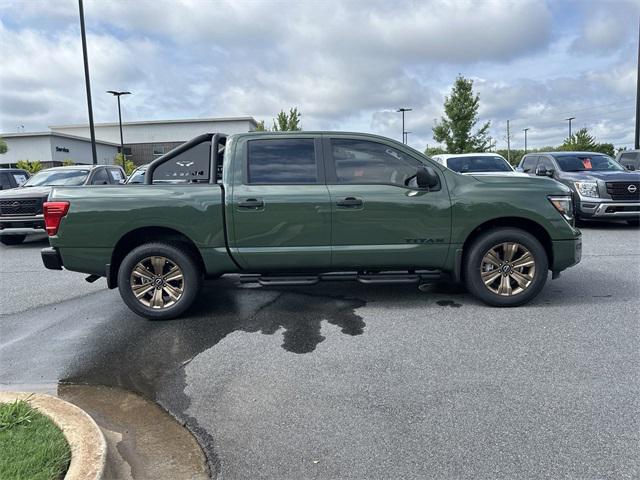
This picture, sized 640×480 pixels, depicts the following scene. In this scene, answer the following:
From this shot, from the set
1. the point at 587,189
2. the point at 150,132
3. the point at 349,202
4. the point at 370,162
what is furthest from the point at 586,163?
the point at 150,132

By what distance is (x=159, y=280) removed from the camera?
5188 millimetres

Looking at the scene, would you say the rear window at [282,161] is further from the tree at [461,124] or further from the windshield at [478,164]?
the tree at [461,124]

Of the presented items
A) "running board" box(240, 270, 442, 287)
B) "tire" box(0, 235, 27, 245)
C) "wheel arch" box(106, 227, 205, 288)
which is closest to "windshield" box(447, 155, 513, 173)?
"running board" box(240, 270, 442, 287)

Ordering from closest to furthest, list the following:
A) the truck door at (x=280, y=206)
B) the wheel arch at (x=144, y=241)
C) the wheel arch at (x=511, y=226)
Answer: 1. the truck door at (x=280, y=206)
2. the wheel arch at (x=144, y=241)
3. the wheel arch at (x=511, y=226)

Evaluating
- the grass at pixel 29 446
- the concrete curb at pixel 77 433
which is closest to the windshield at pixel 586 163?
the concrete curb at pixel 77 433

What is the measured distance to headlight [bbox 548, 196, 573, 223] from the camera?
17.2 feet

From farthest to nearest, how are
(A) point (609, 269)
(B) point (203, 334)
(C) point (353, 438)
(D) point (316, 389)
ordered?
1. (A) point (609, 269)
2. (B) point (203, 334)
3. (D) point (316, 389)
4. (C) point (353, 438)

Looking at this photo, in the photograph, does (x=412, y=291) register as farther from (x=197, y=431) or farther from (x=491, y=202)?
(x=197, y=431)

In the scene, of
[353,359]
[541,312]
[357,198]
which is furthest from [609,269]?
[353,359]

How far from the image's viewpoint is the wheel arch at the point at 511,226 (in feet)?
17.5

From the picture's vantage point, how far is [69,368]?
13.6ft

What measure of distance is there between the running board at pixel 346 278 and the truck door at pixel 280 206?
11cm

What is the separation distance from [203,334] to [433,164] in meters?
2.94

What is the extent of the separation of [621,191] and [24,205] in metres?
12.6
